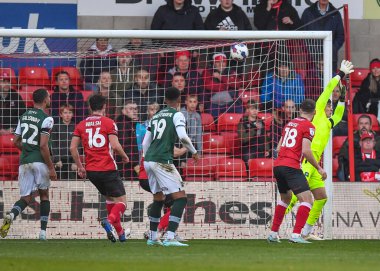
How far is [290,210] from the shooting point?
681 inches

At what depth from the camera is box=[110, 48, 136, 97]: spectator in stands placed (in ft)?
60.4

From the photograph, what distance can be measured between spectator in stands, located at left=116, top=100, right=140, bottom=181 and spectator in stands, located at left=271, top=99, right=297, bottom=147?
7.02 ft

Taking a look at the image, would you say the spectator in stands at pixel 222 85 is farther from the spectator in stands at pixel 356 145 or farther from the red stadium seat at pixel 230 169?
the spectator in stands at pixel 356 145

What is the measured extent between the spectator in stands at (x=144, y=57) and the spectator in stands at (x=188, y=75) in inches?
9.6

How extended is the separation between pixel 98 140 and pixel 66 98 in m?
3.13

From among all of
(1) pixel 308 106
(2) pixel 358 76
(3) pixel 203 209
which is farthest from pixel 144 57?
(2) pixel 358 76

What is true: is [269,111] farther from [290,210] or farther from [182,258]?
[182,258]

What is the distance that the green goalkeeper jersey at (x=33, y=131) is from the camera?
15.7 meters

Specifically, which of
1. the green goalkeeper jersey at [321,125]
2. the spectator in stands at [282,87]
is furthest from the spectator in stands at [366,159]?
the green goalkeeper jersey at [321,125]

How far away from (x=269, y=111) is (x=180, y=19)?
2.85m

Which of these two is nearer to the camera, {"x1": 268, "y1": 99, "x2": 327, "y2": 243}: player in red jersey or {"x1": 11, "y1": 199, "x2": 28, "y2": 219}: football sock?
{"x1": 268, "y1": 99, "x2": 327, "y2": 243}: player in red jersey

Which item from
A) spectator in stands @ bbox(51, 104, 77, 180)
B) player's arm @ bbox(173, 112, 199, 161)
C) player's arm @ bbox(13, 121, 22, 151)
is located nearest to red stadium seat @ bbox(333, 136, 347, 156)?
spectator in stands @ bbox(51, 104, 77, 180)

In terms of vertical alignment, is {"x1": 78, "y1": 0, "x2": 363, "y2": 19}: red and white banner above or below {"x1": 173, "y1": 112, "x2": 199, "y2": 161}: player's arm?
above

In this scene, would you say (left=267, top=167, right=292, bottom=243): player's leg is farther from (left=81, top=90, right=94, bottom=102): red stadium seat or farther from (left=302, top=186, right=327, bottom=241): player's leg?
(left=81, top=90, right=94, bottom=102): red stadium seat
